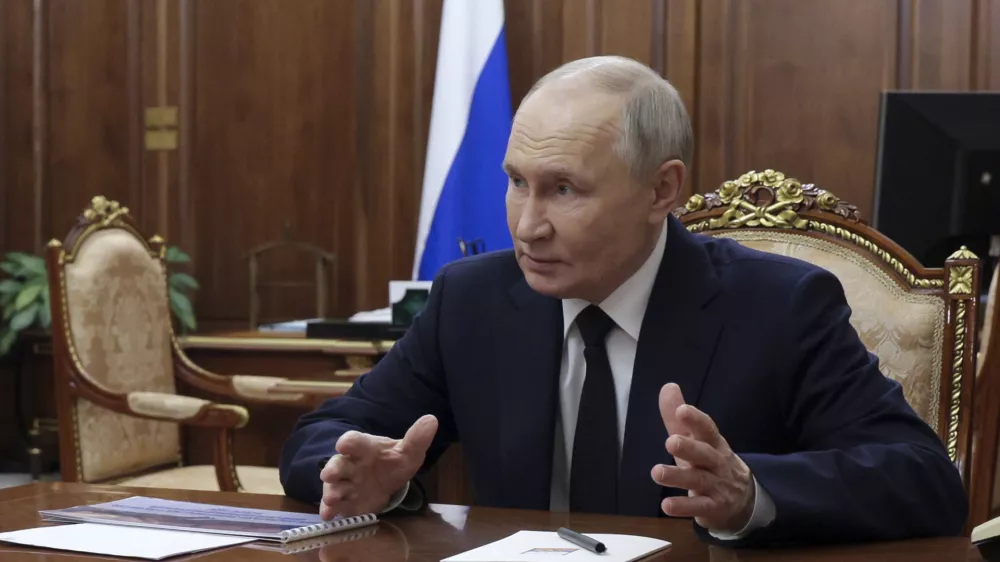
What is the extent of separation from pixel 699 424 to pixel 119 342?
2.84 metres

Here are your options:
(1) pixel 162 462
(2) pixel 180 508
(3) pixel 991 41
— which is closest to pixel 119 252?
(1) pixel 162 462

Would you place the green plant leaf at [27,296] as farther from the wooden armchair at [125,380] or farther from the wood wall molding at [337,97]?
the wooden armchair at [125,380]

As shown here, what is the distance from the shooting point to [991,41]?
5.03 m

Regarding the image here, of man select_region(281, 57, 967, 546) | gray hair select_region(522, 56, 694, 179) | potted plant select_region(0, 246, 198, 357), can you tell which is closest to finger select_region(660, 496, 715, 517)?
man select_region(281, 57, 967, 546)

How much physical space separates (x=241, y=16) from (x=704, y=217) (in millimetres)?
4294

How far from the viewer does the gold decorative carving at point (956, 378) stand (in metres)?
2.19

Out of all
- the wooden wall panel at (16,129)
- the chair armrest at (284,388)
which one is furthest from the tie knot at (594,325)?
the wooden wall panel at (16,129)

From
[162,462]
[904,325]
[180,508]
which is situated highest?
[904,325]

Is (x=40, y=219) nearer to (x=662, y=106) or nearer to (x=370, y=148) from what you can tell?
(x=370, y=148)

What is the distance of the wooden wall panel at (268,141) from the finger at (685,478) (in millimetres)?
4839

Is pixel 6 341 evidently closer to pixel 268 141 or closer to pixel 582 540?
pixel 268 141

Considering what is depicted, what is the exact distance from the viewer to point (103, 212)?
12.7 ft

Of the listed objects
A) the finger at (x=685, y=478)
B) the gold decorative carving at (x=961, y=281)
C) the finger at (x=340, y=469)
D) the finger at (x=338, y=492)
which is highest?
the gold decorative carving at (x=961, y=281)

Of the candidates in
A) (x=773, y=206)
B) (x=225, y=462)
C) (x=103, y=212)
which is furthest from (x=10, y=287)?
(x=773, y=206)
